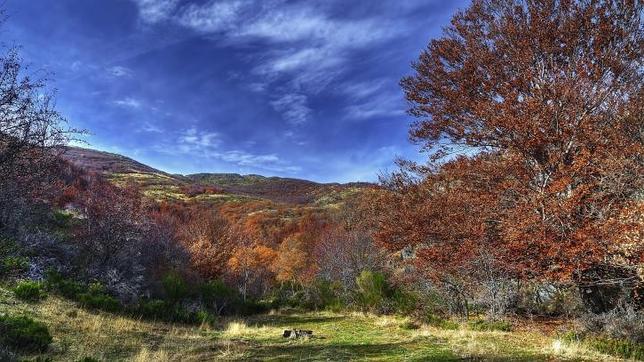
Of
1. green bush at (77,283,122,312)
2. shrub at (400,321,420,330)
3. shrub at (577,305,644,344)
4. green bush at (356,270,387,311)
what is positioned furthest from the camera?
green bush at (356,270,387,311)

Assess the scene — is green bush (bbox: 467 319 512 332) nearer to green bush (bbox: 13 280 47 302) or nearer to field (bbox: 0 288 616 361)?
field (bbox: 0 288 616 361)

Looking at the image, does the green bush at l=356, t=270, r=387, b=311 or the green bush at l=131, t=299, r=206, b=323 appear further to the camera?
the green bush at l=356, t=270, r=387, b=311

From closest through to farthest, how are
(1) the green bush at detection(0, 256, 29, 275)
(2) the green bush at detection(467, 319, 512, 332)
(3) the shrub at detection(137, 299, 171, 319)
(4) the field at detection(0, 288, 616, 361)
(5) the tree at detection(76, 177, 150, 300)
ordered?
1. (4) the field at detection(0, 288, 616, 361)
2. (1) the green bush at detection(0, 256, 29, 275)
3. (2) the green bush at detection(467, 319, 512, 332)
4. (3) the shrub at detection(137, 299, 171, 319)
5. (5) the tree at detection(76, 177, 150, 300)

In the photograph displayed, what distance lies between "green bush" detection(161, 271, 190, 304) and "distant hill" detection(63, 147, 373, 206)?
38132 mm

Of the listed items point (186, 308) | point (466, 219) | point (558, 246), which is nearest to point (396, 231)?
point (466, 219)

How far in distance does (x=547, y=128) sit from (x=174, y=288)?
15438 millimetres

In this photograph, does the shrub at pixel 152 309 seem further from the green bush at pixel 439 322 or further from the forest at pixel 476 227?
the green bush at pixel 439 322

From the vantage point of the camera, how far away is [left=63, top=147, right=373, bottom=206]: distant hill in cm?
8162

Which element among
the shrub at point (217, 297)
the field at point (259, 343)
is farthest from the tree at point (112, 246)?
the shrub at point (217, 297)

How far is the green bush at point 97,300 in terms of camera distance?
515 inches

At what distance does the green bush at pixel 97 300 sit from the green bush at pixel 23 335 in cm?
476

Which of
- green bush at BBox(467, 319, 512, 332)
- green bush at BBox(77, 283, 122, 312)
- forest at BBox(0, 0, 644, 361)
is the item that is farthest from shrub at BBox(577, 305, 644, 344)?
green bush at BBox(77, 283, 122, 312)

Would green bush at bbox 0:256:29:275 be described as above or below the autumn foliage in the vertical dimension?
below

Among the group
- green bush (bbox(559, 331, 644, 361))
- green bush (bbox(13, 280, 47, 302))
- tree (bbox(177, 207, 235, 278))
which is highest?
tree (bbox(177, 207, 235, 278))
